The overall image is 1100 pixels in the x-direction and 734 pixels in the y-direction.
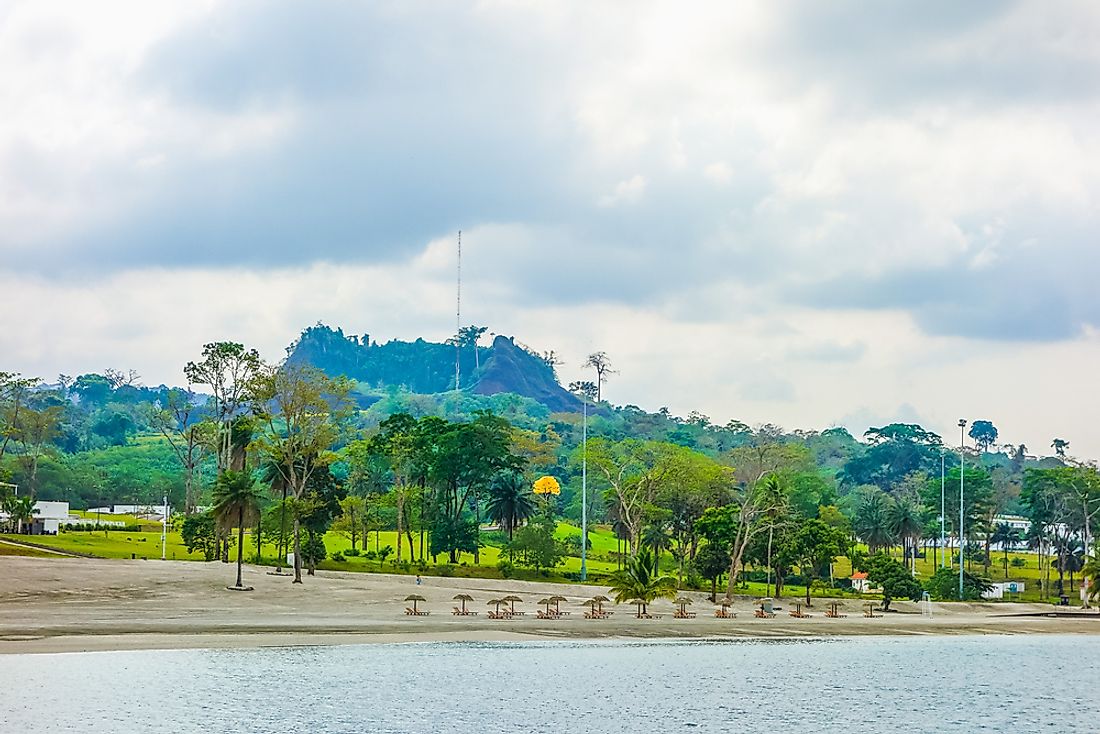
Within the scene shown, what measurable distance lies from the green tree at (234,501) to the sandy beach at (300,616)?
3.92 meters

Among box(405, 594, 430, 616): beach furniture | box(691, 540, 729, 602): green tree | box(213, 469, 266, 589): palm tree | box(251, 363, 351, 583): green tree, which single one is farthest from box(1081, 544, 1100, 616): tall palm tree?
box(213, 469, 266, 589): palm tree

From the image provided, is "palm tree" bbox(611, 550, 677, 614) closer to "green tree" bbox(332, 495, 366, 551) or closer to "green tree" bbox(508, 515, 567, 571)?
"green tree" bbox(508, 515, 567, 571)

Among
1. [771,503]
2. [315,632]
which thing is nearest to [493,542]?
[771,503]

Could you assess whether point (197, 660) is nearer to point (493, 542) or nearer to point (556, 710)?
point (556, 710)

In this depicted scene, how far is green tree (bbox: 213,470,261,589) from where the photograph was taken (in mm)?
72500

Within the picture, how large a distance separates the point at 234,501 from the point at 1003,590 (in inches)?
3149

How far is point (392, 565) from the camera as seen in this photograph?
9388 cm

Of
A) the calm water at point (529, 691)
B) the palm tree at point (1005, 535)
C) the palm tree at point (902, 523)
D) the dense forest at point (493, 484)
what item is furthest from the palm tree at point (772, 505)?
the palm tree at point (1005, 535)

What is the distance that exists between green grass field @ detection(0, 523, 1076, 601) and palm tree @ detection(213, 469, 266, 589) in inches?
778

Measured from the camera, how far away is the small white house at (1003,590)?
11400cm

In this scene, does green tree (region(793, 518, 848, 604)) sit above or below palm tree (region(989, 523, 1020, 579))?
above

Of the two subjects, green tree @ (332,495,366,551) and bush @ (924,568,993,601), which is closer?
green tree @ (332,495,366,551)

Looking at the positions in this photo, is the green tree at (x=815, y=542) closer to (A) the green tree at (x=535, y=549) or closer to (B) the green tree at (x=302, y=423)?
(A) the green tree at (x=535, y=549)

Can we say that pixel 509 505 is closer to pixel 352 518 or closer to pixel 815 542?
pixel 352 518
